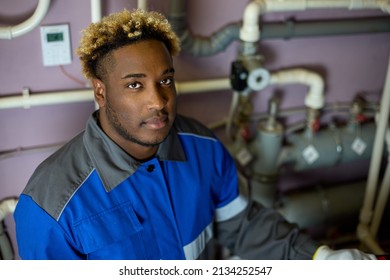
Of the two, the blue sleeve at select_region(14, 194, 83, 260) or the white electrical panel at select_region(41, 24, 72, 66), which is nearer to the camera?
the blue sleeve at select_region(14, 194, 83, 260)

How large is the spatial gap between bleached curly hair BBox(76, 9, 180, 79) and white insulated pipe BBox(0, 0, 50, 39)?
0.56 ft

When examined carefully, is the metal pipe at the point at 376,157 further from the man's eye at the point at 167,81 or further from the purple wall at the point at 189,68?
the man's eye at the point at 167,81

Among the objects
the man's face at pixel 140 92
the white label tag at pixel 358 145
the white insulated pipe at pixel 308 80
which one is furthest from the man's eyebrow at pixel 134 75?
the white label tag at pixel 358 145

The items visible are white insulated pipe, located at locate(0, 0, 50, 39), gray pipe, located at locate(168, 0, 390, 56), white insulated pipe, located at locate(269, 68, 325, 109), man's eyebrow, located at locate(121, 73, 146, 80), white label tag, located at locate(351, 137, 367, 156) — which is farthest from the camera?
white label tag, located at locate(351, 137, 367, 156)

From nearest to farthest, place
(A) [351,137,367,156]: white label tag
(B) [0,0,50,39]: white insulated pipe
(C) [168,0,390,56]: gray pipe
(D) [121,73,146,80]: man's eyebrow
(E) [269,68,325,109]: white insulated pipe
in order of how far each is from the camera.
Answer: (D) [121,73,146,80]: man's eyebrow → (B) [0,0,50,39]: white insulated pipe → (C) [168,0,390,56]: gray pipe → (E) [269,68,325,109]: white insulated pipe → (A) [351,137,367,156]: white label tag

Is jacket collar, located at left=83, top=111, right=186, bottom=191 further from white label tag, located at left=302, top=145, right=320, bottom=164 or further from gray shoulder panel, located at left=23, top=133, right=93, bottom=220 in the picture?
white label tag, located at left=302, top=145, right=320, bottom=164

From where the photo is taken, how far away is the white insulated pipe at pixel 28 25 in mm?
Result: 946

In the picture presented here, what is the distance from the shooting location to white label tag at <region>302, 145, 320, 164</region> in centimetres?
133

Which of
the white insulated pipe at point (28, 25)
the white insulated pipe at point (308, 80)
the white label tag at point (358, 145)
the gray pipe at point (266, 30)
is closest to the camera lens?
the white insulated pipe at point (28, 25)

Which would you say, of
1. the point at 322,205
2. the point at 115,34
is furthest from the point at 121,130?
the point at 322,205

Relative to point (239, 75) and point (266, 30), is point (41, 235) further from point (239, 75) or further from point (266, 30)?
point (266, 30)

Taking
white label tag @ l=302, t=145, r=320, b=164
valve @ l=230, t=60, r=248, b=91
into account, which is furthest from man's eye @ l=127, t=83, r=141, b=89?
white label tag @ l=302, t=145, r=320, b=164

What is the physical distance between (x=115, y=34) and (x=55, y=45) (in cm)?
28
